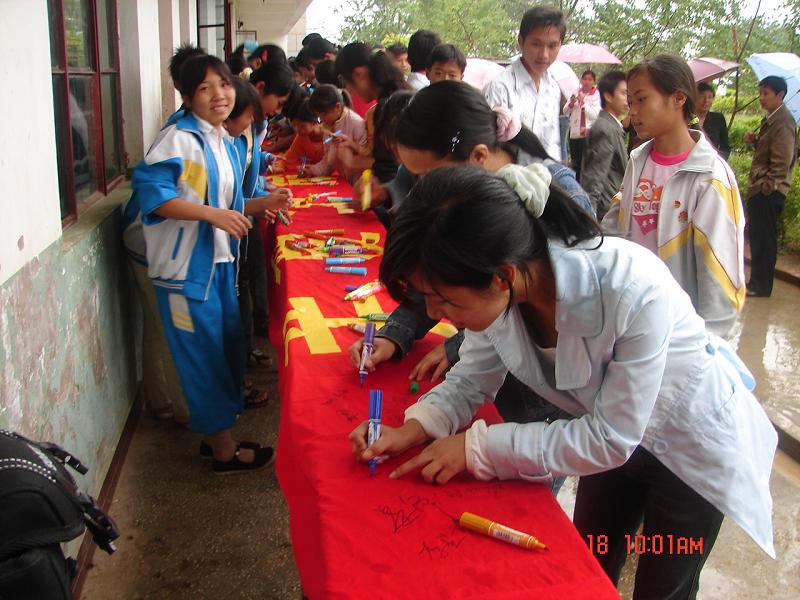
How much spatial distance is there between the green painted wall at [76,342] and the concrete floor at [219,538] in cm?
19

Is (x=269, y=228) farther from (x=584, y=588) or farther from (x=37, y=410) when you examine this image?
(x=584, y=588)

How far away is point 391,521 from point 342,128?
11.6ft

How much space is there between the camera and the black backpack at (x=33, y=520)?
0.92 m

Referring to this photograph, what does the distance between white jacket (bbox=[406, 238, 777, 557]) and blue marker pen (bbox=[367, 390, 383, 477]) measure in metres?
0.08

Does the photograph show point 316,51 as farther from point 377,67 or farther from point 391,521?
point 391,521

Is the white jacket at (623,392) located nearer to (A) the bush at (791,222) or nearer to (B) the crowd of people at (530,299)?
(B) the crowd of people at (530,299)

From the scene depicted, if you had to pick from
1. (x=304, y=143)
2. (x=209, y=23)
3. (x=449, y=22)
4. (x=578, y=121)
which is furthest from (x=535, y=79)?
(x=449, y=22)

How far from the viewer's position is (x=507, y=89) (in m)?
3.50

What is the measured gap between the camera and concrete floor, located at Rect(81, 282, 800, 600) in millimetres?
2098

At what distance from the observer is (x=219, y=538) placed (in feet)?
7.55

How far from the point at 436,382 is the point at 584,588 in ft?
2.38

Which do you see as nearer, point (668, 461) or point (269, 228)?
point (668, 461)

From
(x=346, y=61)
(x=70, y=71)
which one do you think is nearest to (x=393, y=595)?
(x=70, y=71)

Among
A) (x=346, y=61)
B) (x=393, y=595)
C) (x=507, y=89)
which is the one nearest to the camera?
(x=393, y=595)
